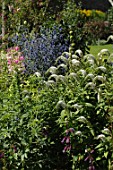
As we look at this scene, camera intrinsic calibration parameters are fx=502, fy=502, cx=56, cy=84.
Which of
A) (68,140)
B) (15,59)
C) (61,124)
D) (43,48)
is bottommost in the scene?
(68,140)

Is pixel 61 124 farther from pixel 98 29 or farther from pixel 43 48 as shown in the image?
pixel 98 29

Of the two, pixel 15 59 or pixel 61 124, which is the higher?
pixel 15 59

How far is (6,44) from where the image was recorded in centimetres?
896

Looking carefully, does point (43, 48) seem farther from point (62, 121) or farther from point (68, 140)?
point (68, 140)

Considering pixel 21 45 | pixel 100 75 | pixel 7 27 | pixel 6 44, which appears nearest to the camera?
pixel 100 75

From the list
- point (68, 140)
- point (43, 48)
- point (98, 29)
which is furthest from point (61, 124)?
point (98, 29)

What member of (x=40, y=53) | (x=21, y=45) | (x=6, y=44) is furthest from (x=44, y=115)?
(x=6, y=44)

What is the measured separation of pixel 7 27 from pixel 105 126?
20.0 ft

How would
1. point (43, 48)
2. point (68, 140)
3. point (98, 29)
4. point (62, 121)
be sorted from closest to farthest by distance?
1. point (68, 140)
2. point (62, 121)
3. point (43, 48)
4. point (98, 29)

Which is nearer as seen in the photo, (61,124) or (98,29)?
(61,124)

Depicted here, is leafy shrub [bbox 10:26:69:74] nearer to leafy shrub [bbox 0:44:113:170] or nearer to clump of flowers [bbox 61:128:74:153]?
leafy shrub [bbox 0:44:113:170]

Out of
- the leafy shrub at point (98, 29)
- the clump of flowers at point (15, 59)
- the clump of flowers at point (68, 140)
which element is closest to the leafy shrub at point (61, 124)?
the clump of flowers at point (68, 140)

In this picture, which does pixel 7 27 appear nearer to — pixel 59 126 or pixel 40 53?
pixel 40 53

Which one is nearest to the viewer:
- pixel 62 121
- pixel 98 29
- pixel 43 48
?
pixel 62 121
